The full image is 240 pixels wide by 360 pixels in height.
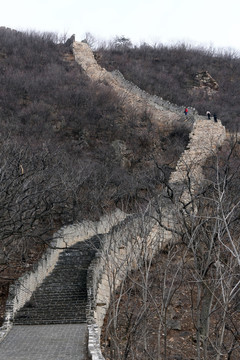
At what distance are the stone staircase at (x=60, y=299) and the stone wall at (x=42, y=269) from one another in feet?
0.71

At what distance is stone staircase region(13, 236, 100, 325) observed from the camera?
14.1 metres

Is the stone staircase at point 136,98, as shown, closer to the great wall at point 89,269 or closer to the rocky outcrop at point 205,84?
the rocky outcrop at point 205,84

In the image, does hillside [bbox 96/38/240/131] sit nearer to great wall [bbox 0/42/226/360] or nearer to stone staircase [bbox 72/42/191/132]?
stone staircase [bbox 72/42/191/132]

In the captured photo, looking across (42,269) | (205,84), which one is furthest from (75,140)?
(205,84)

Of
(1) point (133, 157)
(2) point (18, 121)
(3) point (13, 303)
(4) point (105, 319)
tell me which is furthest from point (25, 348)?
(2) point (18, 121)

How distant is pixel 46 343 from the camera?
12086mm

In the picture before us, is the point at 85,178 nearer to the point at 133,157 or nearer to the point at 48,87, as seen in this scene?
the point at 133,157

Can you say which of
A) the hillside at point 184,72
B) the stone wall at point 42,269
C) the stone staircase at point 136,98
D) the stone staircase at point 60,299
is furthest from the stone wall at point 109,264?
the hillside at point 184,72

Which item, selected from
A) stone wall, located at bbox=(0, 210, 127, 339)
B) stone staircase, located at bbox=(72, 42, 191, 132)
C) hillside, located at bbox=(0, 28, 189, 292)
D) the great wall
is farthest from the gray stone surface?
stone staircase, located at bbox=(72, 42, 191, 132)

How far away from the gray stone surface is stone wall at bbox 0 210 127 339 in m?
0.52

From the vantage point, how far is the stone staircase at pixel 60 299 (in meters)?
14.1

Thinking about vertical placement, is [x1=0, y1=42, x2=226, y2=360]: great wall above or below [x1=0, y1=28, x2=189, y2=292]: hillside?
below

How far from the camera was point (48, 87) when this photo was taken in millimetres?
46562

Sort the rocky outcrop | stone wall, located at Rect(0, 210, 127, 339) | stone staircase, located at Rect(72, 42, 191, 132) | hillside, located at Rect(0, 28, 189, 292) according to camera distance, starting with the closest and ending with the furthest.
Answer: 1. stone wall, located at Rect(0, 210, 127, 339)
2. hillside, located at Rect(0, 28, 189, 292)
3. stone staircase, located at Rect(72, 42, 191, 132)
4. the rocky outcrop
